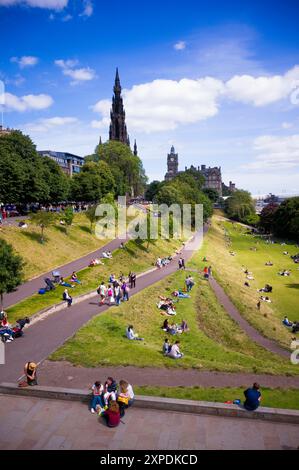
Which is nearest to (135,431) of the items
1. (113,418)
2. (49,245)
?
(113,418)

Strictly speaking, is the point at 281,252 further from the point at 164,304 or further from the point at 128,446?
the point at 128,446

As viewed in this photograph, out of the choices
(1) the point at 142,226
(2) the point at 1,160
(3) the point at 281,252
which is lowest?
(3) the point at 281,252

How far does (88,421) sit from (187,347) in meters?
10.2

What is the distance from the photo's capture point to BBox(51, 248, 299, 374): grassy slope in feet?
→ 53.1

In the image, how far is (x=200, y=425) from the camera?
10812mm

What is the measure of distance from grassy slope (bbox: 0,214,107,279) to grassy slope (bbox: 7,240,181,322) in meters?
3.96

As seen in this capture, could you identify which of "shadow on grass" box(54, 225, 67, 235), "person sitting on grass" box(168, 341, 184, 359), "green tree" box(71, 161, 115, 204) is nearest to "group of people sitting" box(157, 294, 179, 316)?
"person sitting on grass" box(168, 341, 184, 359)

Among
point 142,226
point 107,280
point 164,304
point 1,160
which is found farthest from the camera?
point 142,226

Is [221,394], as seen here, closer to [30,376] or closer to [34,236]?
[30,376]

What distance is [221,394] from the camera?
1300cm

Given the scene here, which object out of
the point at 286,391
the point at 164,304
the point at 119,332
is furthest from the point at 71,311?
the point at 286,391

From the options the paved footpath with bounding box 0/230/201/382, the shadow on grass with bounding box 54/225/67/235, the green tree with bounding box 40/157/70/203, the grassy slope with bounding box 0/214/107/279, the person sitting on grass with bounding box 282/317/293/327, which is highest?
the green tree with bounding box 40/157/70/203

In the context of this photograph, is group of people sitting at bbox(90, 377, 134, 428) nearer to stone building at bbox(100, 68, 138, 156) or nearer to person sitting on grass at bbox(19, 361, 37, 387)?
person sitting on grass at bbox(19, 361, 37, 387)

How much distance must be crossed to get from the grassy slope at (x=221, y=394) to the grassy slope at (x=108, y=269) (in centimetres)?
1138
